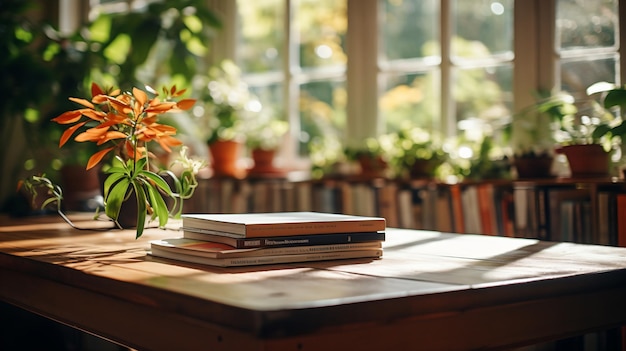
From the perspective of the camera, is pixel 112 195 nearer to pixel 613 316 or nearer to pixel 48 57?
pixel 613 316

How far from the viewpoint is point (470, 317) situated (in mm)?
1197

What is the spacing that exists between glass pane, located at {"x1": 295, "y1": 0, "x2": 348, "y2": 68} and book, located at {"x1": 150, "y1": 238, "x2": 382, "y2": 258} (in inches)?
96.1

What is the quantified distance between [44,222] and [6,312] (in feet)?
2.05

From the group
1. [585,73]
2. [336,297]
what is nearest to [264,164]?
[585,73]

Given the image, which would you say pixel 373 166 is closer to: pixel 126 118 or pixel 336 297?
pixel 126 118

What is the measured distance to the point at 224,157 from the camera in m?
3.93

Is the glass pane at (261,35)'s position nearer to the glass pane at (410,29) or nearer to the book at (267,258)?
the glass pane at (410,29)

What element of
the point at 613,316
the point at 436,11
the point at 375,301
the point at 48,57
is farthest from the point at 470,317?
the point at 48,57

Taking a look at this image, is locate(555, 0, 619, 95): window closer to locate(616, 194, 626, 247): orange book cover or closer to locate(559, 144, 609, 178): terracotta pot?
locate(559, 144, 609, 178): terracotta pot

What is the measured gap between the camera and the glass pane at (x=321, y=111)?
154 inches

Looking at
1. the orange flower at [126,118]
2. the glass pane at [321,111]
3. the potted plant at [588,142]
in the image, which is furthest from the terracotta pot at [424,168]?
the orange flower at [126,118]

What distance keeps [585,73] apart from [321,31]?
1439 mm

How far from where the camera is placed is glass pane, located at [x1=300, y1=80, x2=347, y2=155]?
3.92m

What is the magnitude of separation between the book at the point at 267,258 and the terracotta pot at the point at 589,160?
1301 mm
